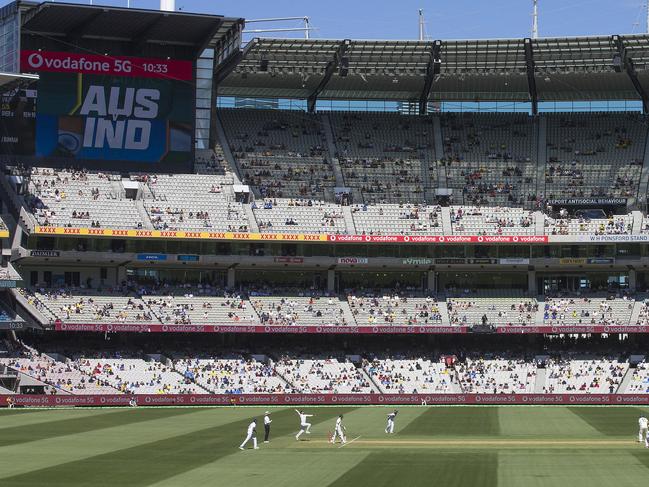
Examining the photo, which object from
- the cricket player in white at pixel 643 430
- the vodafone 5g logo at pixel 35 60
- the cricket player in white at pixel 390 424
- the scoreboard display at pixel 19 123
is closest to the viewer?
the cricket player in white at pixel 643 430

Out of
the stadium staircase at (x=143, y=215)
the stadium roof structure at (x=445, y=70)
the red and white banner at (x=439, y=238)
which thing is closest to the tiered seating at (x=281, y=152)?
the stadium roof structure at (x=445, y=70)

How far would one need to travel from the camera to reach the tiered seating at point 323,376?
81.0 m

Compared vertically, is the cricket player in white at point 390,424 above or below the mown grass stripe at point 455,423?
above

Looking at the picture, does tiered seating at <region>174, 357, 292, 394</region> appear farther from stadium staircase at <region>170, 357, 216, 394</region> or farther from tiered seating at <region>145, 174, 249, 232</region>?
tiered seating at <region>145, 174, 249, 232</region>

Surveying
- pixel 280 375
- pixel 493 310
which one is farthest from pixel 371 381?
pixel 493 310

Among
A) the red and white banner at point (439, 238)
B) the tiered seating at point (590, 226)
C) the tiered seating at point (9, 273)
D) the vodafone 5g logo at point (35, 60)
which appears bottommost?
the tiered seating at point (9, 273)

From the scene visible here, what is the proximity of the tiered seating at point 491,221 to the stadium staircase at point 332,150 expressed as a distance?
10.3 meters

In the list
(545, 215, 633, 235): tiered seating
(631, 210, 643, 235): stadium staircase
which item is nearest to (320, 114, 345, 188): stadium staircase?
(545, 215, 633, 235): tiered seating

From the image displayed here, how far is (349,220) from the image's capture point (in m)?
90.6

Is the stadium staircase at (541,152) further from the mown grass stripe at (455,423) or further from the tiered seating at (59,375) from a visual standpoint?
the tiered seating at (59,375)

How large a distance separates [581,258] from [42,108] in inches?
1791

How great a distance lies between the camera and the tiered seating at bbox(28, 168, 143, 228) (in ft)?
278

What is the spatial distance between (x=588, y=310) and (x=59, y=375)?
1625 inches

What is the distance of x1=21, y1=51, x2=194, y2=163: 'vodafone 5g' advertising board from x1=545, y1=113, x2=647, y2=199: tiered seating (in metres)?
32.3
